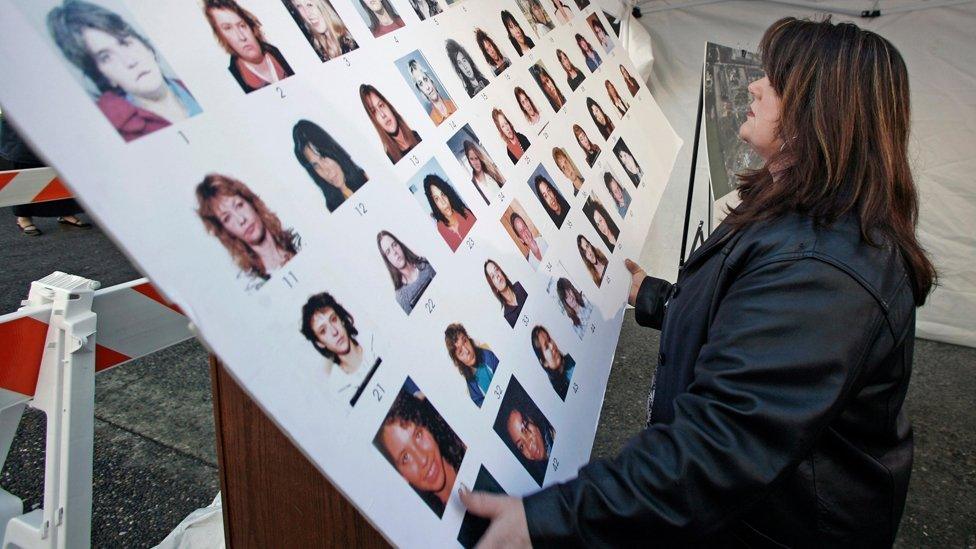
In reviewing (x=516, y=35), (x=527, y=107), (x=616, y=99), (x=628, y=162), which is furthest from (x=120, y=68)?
(x=616, y=99)

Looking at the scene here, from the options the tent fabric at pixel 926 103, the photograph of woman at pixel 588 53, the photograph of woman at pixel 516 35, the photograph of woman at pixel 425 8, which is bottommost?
the tent fabric at pixel 926 103

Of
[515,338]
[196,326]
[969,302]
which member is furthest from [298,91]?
[969,302]

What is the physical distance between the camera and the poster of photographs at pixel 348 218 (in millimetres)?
Result: 482

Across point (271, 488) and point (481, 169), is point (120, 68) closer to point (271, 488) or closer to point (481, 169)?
point (481, 169)

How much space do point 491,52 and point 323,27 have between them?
0.51 m

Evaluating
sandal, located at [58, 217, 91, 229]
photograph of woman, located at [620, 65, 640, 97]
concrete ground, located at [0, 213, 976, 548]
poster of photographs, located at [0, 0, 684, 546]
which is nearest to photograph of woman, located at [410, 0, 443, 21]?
poster of photographs, located at [0, 0, 684, 546]

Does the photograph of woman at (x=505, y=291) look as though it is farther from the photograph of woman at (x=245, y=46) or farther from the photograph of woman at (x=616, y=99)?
the photograph of woman at (x=616, y=99)

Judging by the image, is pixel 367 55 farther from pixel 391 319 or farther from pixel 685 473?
pixel 685 473

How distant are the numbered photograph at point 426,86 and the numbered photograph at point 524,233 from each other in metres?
0.19

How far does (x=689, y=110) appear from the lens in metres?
3.43

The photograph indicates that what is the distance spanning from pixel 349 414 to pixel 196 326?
0.17 metres

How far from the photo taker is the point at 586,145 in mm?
1492

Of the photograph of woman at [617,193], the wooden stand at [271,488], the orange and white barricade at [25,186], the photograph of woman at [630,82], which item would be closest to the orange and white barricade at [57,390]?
the wooden stand at [271,488]

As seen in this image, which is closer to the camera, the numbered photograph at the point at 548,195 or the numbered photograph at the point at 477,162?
the numbered photograph at the point at 477,162
